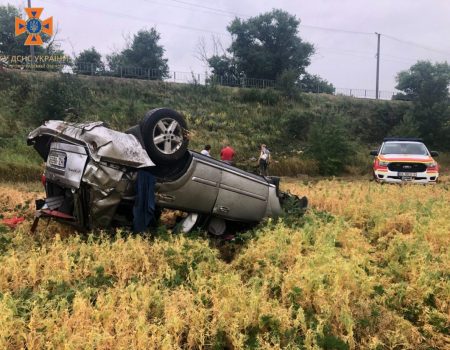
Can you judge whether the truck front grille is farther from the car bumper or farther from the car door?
the car door

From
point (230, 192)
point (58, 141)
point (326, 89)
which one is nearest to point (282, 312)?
point (230, 192)

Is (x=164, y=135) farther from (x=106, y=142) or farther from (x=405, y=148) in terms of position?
(x=405, y=148)

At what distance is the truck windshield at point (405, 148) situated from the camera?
40.0 feet

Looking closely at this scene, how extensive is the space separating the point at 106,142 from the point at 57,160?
2.84ft

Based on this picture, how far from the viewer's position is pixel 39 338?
2824mm

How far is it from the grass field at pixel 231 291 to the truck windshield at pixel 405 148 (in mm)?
6938

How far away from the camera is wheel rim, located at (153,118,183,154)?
17.9 feet

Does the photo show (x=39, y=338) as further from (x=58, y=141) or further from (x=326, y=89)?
(x=326, y=89)

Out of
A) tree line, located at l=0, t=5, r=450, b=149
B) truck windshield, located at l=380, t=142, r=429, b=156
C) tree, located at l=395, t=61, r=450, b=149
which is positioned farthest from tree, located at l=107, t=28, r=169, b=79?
truck windshield, located at l=380, t=142, r=429, b=156

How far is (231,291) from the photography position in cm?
359

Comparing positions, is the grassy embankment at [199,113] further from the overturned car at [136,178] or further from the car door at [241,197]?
the car door at [241,197]

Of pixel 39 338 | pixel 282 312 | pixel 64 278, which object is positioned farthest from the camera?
pixel 64 278

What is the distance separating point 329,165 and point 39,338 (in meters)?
19.8

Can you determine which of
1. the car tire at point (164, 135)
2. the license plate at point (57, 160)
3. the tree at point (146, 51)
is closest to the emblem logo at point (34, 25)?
the tree at point (146, 51)
